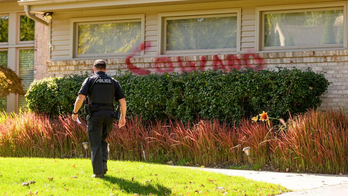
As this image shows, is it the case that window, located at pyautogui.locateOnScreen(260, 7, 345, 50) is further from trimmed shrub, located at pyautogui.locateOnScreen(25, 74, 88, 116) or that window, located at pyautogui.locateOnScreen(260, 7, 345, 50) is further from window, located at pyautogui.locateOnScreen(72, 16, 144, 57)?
trimmed shrub, located at pyautogui.locateOnScreen(25, 74, 88, 116)

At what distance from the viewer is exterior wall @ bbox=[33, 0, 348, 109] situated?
10922 mm

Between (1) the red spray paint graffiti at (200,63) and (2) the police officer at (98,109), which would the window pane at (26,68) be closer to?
(1) the red spray paint graffiti at (200,63)

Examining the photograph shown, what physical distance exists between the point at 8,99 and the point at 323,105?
9.92m

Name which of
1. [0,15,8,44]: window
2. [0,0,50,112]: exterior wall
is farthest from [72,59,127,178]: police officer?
[0,15,8,44]: window

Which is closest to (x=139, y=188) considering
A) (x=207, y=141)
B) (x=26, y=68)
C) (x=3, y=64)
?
(x=207, y=141)

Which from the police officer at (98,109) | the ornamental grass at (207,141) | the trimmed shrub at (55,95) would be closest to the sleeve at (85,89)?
the police officer at (98,109)

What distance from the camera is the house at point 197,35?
11.2m

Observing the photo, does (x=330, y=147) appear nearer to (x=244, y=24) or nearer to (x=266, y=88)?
(x=266, y=88)

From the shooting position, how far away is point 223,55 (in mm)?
11781

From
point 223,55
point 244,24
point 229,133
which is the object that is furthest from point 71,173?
point 244,24

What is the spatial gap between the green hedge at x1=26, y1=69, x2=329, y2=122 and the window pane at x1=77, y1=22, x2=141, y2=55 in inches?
59.9

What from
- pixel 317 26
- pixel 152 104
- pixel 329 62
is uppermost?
pixel 317 26

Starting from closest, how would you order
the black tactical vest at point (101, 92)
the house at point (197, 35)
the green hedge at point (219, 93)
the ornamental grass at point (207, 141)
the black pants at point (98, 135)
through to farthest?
the black pants at point (98, 135) → the black tactical vest at point (101, 92) → the ornamental grass at point (207, 141) → the green hedge at point (219, 93) → the house at point (197, 35)

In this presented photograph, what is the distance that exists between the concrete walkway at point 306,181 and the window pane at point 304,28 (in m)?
4.16
